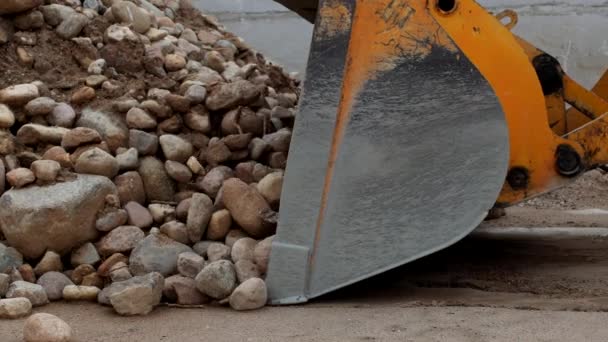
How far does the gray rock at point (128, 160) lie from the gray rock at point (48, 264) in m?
0.42

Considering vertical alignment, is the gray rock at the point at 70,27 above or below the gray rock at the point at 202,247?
above

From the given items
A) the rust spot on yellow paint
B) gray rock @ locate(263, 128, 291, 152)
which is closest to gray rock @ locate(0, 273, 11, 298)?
gray rock @ locate(263, 128, 291, 152)

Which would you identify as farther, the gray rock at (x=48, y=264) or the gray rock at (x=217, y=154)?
the gray rock at (x=217, y=154)

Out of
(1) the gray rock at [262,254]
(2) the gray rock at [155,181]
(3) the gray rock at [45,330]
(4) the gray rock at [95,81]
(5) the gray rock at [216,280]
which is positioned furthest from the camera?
(4) the gray rock at [95,81]

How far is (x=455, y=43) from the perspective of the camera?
2574 millimetres

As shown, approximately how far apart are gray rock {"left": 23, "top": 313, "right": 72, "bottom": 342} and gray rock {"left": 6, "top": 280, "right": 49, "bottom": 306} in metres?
0.39

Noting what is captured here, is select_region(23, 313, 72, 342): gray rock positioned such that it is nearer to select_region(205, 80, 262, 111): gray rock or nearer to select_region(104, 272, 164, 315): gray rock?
select_region(104, 272, 164, 315): gray rock

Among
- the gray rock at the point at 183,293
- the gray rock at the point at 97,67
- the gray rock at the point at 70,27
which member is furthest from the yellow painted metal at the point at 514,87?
the gray rock at the point at 70,27

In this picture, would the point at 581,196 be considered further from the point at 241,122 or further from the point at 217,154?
the point at 217,154

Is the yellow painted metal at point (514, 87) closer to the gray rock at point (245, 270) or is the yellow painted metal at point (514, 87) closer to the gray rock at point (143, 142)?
the gray rock at point (245, 270)

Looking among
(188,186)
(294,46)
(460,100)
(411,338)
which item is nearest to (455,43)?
(460,100)

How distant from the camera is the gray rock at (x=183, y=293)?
106 inches

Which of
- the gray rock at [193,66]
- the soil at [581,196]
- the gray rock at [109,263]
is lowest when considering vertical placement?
the soil at [581,196]

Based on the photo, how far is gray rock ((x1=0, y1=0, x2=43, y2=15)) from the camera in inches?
139
